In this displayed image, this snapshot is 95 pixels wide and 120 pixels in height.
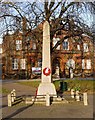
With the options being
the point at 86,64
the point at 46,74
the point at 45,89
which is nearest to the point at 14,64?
the point at 86,64

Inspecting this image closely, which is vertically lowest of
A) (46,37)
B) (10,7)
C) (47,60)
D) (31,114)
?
(31,114)

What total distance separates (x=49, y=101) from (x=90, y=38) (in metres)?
9.79

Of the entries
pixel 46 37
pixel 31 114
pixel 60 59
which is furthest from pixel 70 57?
pixel 31 114

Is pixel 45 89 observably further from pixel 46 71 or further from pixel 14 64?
pixel 14 64

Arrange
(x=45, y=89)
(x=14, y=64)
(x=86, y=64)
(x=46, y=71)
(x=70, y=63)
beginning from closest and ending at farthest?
(x=45, y=89) < (x=46, y=71) < (x=14, y=64) < (x=70, y=63) < (x=86, y=64)

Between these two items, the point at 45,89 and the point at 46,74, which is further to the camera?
the point at 46,74

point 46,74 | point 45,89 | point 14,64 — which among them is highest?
point 14,64

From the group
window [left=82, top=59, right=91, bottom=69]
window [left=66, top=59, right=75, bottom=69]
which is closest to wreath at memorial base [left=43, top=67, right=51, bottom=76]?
window [left=66, top=59, right=75, bottom=69]

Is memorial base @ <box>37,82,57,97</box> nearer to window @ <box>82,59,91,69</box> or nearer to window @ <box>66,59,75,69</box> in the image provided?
window @ <box>66,59,75,69</box>

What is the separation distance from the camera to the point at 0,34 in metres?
24.1

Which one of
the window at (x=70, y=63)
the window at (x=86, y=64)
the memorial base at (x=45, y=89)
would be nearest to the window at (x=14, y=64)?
the window at (x=70, y=63)

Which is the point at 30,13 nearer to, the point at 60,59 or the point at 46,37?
the point at 46,37

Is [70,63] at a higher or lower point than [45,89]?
higher

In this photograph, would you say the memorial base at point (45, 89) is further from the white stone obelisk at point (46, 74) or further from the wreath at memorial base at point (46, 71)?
the wreath at memorial base at point (46, 71)
